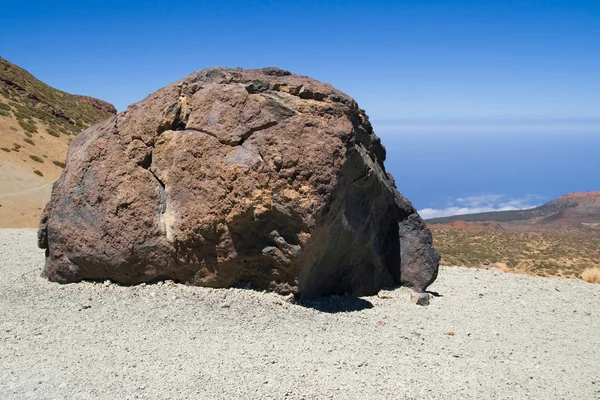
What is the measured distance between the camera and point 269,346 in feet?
23.7

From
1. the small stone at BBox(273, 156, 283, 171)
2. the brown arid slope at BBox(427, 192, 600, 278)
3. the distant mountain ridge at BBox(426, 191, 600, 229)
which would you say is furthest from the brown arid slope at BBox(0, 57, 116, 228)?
the distant mountain ridge at BBox(426, 191, 600, 229)

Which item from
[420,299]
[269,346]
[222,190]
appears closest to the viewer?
[269,346]

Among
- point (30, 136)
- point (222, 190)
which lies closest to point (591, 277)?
point (222, 190)

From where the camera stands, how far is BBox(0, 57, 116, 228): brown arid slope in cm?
2431

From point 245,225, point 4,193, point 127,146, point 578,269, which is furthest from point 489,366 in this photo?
point 4,193

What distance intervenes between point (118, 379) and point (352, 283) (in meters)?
5.27

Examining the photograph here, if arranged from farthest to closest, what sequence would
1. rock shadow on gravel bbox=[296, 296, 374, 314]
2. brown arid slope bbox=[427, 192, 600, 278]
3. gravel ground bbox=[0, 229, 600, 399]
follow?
brown arid slope bbox=[427, 192, 600, 278], rock shadow on gravel bbox=[296, 296, 374, 314], gravel ground bbox=[0, 229, 600, 399]

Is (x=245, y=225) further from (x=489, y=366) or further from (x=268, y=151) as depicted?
(x=489, y=366)

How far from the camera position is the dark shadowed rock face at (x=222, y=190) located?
848 centimetres

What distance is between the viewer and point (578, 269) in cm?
2098

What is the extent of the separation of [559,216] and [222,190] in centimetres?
6817

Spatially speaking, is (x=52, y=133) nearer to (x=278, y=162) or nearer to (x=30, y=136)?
(x=30, y=136)

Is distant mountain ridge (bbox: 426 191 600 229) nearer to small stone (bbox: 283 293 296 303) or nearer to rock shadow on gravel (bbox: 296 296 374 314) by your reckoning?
rock shadow on gravel (bbox: 296 296 374 314)

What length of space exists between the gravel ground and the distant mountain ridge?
164ft
